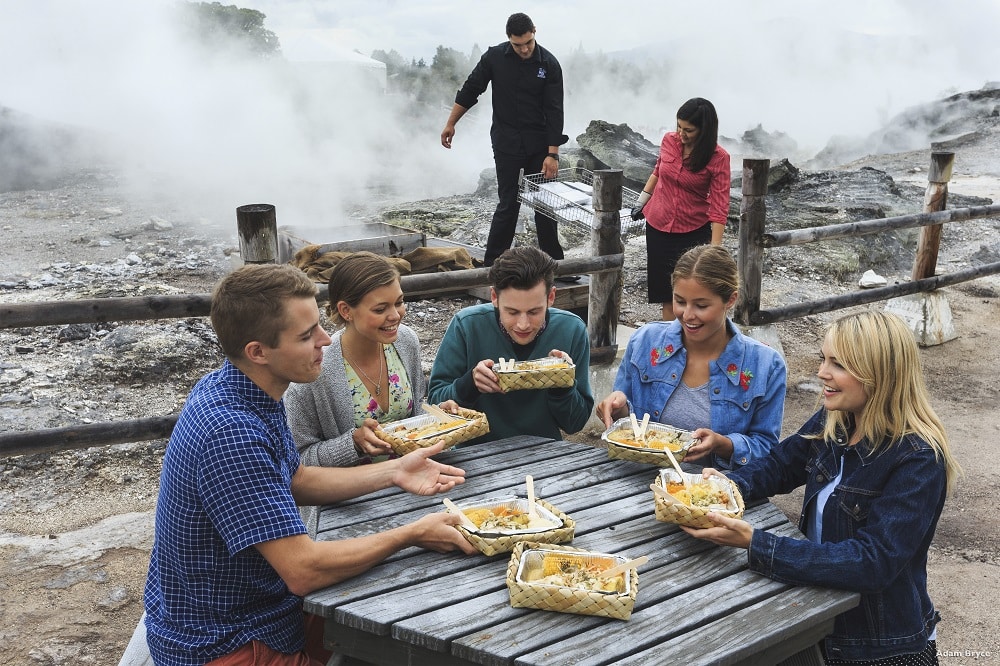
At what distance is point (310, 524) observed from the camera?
2.43 meters

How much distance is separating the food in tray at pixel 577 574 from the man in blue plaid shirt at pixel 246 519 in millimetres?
227

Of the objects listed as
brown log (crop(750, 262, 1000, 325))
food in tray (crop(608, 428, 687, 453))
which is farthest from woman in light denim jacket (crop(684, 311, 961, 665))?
brown log (crop(750, 262, 1000, 325))

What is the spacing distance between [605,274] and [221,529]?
11.2 feet

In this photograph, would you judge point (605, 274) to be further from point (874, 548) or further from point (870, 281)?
point (870, 281)

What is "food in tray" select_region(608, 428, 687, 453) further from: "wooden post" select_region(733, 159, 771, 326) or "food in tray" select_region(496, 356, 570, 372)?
"wooden post" select_region(733, 159, 771, 326)

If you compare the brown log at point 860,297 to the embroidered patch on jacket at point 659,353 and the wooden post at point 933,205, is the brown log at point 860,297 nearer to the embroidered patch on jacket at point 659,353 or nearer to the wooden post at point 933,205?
the wooden post at point 933,205

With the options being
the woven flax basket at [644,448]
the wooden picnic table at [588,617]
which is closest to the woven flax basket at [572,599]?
the wooden picnic table at [588,617]

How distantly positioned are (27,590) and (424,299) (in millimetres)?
4030

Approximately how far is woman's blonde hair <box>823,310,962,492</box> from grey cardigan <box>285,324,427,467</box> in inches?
59.5

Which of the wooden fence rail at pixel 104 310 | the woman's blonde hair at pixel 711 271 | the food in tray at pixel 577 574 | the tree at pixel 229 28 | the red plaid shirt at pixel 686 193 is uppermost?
the tree at pixel 229 28

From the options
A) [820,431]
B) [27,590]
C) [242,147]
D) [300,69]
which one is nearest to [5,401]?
[27,590]

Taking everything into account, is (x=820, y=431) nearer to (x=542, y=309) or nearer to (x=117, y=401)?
(x=542, y=309)

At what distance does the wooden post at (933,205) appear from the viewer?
6.79 metres

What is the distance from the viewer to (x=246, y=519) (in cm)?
199
